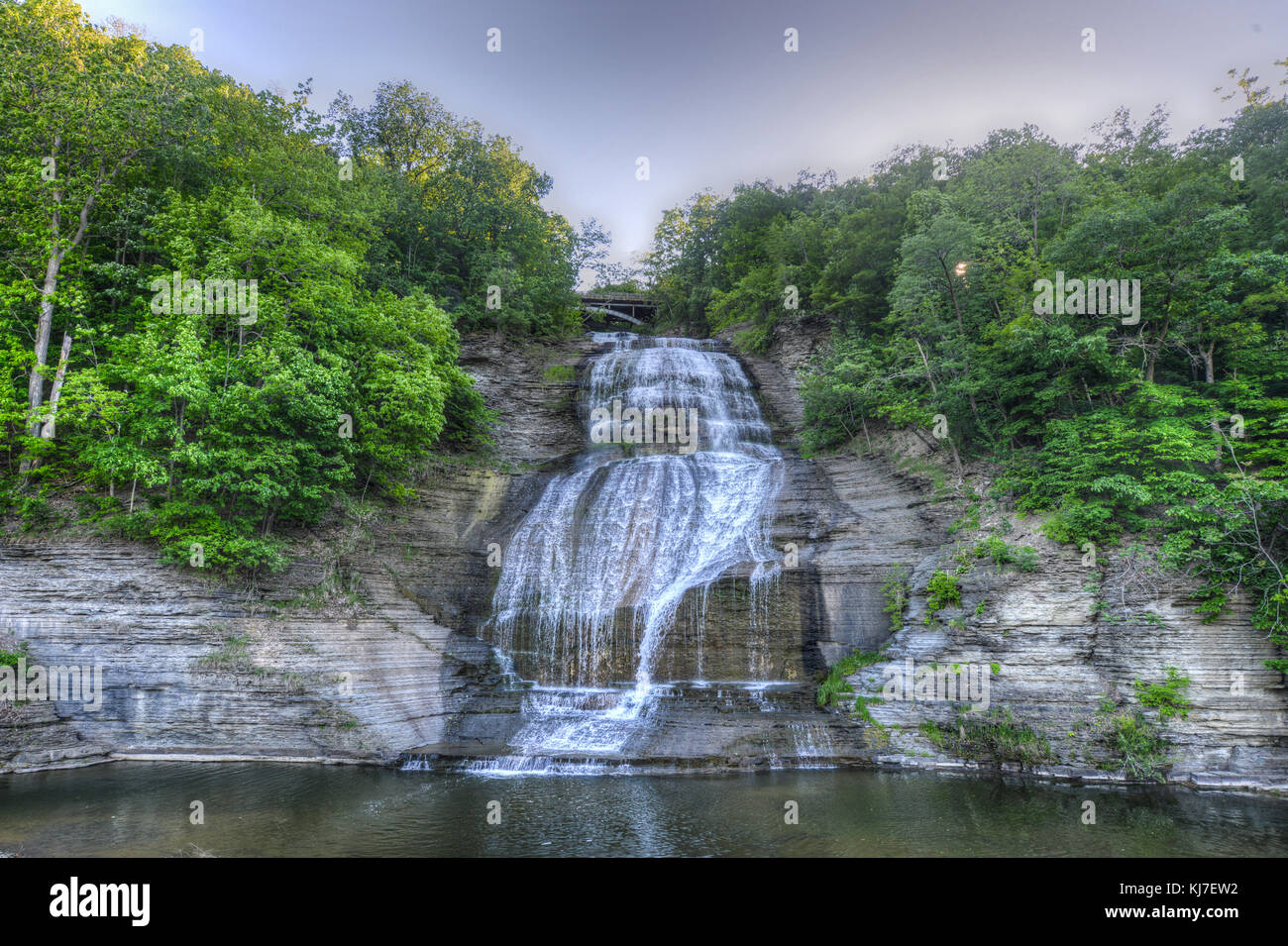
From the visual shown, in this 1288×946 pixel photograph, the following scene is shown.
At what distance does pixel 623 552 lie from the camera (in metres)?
18.8

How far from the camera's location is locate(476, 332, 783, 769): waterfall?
15500 mm

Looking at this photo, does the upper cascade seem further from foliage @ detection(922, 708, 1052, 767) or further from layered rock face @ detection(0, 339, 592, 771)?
foliage @ detection(922, 708, 1052, 767)

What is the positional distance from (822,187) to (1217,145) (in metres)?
23.8

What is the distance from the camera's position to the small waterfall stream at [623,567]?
14828mm

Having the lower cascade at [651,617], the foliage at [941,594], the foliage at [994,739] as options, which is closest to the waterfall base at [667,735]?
the lower cascade at [651,617]

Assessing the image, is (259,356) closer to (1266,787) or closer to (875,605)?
(875,605)

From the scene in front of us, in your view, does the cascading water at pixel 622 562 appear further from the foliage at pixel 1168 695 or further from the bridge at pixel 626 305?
the bridge at pixel 626 305

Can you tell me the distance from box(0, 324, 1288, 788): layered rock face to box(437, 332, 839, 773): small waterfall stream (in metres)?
0.26

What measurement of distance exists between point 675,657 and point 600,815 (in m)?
6.07

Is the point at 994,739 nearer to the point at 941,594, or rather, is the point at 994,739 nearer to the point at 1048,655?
the point at 1048,655

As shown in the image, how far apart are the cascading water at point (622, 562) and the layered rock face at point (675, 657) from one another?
1.00 ft

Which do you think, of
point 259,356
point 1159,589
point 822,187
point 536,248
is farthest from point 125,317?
point 822,187

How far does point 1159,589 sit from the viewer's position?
42.0 feet

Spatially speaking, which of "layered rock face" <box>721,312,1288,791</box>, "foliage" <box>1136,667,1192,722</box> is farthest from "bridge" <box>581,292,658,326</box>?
"foliage" <box>1136,667,1192,722</box>
